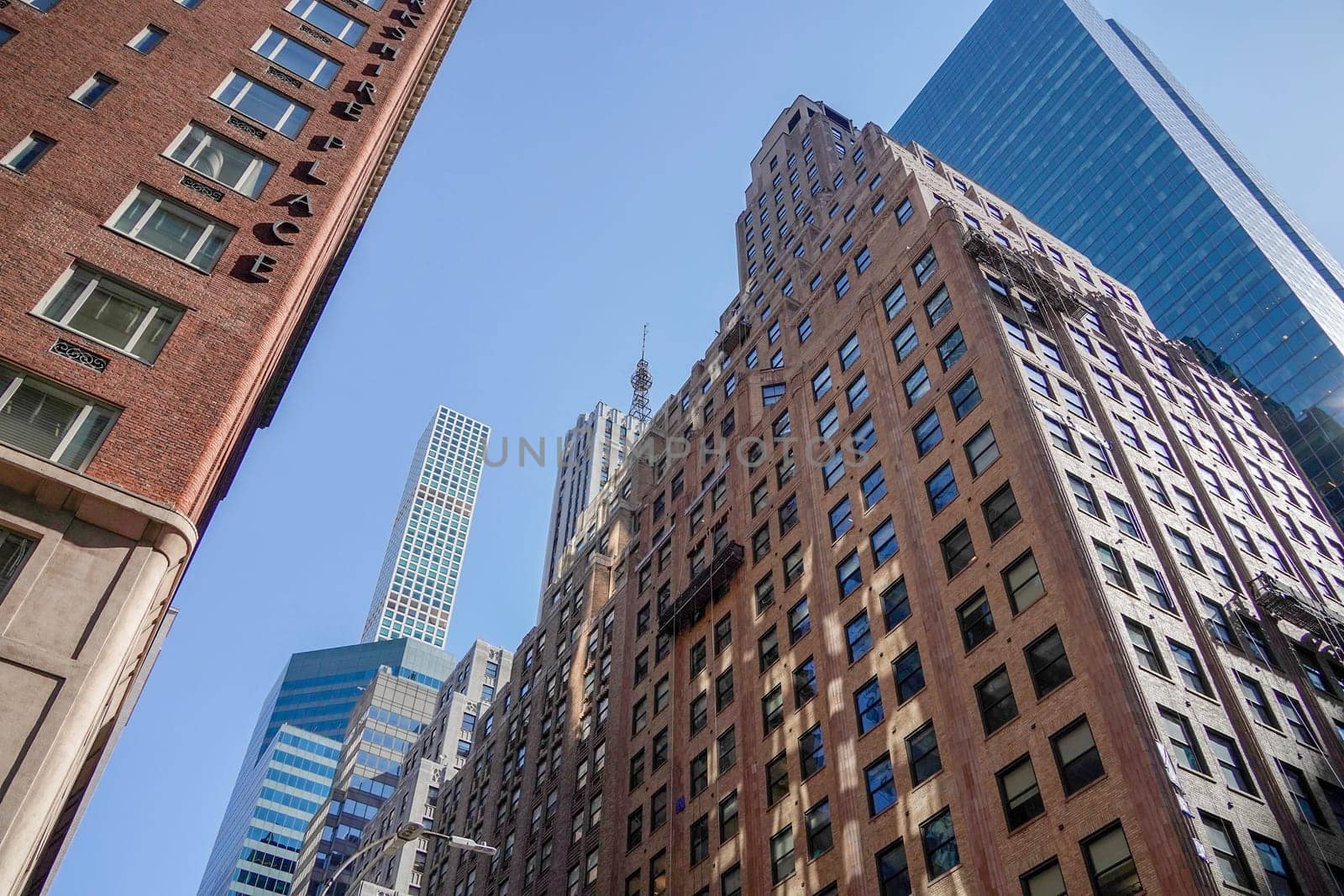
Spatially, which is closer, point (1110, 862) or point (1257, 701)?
point (1110, 862)

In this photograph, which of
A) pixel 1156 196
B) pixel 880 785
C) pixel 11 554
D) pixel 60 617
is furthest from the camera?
pixel 1156 196

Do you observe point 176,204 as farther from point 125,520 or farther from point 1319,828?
point 1319,828

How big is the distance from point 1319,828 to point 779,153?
73845 mm

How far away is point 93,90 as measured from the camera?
28.1 metres

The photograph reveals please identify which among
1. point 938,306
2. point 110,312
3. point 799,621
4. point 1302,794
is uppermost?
point 938,306

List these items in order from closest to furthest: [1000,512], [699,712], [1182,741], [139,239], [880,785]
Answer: [139,239], [1182,741], [880,785], [1000,512], [699,712]

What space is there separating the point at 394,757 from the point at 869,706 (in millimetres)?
115629

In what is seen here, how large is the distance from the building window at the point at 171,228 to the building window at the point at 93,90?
3.20m

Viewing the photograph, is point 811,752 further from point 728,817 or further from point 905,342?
point 905,342

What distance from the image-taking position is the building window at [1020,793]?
31.6 m

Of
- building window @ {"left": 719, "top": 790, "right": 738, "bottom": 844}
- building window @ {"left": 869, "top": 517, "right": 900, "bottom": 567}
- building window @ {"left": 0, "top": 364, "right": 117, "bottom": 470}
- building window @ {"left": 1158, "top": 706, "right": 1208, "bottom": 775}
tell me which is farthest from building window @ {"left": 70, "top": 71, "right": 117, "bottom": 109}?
building window @ {"left": 719, "top": 790, "right": 738, "bottom": 844}

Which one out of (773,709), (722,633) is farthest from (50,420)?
(722,633)

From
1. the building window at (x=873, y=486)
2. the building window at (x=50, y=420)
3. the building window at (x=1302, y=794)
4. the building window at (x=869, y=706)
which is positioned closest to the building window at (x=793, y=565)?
the building window at (x=873, y=486)

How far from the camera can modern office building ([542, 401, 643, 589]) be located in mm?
146125
